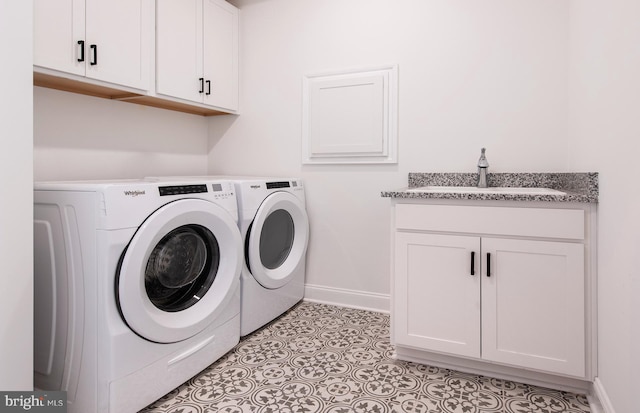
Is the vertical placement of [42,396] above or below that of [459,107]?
below

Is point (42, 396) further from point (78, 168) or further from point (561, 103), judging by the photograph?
point (561, 103)

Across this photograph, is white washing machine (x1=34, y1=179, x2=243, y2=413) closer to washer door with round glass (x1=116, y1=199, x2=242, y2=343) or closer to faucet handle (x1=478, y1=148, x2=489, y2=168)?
washer door with round glass (x1=116, y1=199, x2=242, y2=343)

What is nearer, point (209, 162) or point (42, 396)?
point (42, 396)

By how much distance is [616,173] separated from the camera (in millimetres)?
1313

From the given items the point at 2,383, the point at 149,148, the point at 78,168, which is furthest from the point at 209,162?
the point at 2,383

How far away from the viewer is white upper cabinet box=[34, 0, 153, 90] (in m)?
1.63

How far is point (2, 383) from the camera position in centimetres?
127

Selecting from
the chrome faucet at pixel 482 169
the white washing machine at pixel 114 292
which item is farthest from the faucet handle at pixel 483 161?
the white washing machine at pixel 114 292

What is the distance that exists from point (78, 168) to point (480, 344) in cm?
221

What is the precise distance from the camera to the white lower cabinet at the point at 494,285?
158 cm

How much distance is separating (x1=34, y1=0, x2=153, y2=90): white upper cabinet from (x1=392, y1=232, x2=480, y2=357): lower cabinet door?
1.57 m

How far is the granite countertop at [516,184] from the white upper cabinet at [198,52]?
1.36 m

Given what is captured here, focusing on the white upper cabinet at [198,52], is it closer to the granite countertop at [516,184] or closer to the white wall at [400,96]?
the white wall at [400,96]
